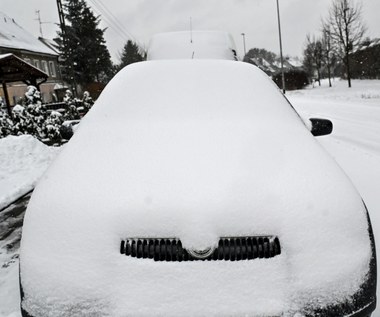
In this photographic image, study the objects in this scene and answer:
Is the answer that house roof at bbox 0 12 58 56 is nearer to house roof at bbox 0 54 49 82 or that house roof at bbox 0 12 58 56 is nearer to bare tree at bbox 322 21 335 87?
house roof at bbox 0 54 49 82

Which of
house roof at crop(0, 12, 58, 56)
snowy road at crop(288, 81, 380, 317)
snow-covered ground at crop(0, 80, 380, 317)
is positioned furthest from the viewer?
house roof at crop(0, 12, 58, 56)

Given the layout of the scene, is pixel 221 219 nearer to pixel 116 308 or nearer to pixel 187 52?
pixel 116 308

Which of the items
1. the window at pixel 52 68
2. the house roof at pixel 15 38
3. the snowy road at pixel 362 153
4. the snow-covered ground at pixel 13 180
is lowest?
the snowy road at pixel 362 153

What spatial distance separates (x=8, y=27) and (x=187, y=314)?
4552cm

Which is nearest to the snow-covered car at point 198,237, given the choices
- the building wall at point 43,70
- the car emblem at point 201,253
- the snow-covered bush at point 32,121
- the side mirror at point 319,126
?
the car emblem at point 201,253

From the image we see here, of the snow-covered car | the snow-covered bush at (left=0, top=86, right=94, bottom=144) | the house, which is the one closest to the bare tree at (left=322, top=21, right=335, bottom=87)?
the house

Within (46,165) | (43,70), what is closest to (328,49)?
(43,70)

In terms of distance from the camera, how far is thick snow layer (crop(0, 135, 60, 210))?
5391 millimetres

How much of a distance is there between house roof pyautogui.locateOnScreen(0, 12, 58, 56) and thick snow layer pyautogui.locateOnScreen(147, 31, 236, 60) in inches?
1331

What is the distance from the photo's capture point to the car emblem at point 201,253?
1396 millimetres

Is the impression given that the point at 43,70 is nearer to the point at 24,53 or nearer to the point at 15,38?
the point at 24,53

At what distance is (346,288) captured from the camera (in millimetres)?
1369

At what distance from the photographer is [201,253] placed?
1399 mm

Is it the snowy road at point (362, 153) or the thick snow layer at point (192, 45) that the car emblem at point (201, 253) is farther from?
the thick snow layer at point (192, 45)
